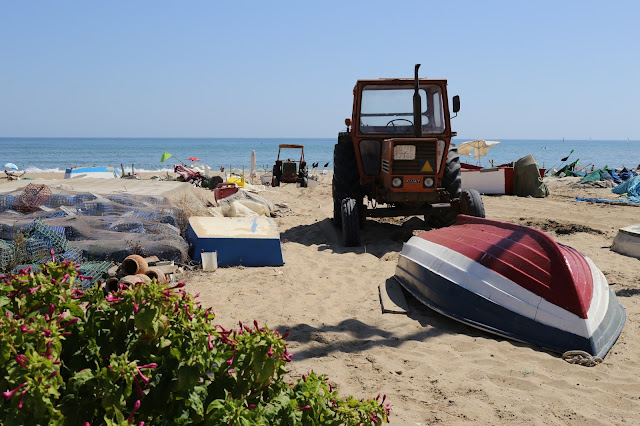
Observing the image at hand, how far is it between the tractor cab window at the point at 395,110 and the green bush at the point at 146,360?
6.81 m

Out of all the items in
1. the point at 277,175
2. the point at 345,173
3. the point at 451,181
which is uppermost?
the point at 345,173

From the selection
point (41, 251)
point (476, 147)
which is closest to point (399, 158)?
point (41, 251)

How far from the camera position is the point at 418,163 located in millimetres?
7746

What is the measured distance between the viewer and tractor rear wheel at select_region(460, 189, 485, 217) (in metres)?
8.03

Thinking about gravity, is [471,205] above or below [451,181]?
below

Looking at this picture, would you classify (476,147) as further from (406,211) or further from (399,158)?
(399,158)

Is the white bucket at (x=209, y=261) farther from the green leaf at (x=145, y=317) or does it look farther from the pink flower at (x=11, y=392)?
the pink flower at (x=11, y=392)

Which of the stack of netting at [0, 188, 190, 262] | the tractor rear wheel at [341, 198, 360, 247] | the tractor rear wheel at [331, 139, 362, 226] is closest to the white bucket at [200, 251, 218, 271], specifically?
the stack of netting at [0, 188, 190, 262]

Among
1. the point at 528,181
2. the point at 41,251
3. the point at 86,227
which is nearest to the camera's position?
the point at 41,251

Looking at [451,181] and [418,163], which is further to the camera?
[451,181]

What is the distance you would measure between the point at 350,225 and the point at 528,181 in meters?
8.60

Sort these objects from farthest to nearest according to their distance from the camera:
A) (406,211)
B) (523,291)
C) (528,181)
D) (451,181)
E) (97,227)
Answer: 1. (528,181)
2. (451,181)
3. (406,211)
4. (97,227)
5. (523,291)

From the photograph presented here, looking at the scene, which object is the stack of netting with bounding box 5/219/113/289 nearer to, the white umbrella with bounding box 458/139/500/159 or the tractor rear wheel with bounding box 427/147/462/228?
the tractor rear wheel with bounding box 427/147/462/228

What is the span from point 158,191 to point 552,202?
9167 millimetres
